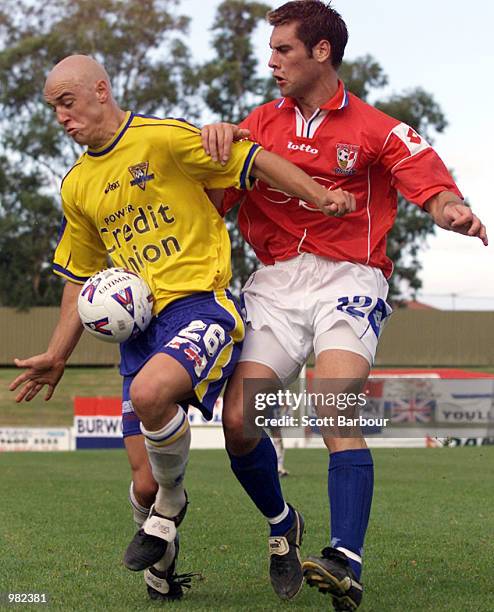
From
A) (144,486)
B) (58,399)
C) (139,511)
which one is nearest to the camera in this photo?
(144,486)

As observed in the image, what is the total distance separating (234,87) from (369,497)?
45.5 meters

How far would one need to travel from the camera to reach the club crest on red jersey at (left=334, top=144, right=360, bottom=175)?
18.6ft

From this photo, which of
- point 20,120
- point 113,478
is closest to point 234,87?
point 20,120

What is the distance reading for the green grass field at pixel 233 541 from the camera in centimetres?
574

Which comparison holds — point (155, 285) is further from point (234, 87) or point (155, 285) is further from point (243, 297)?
point (234, 87)

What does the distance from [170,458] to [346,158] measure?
1748mm

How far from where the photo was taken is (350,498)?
5.18m

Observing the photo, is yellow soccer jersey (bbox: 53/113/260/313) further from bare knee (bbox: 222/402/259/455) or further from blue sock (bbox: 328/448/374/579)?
blue sock (bbox: 328/448/374/579)

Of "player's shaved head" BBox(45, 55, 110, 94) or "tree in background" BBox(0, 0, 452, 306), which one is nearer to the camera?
"player's shaved head" BBox(45, 55, 110, 94)

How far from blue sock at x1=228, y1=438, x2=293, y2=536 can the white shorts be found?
0.42 meters

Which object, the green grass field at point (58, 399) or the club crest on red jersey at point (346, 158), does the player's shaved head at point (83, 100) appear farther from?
the green grass field at point (58, 399)

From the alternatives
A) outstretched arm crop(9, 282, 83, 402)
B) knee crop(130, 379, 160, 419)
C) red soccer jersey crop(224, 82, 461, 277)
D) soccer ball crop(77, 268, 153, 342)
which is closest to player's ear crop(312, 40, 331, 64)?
red soccer jersey crop(224, 82, 461, 277)

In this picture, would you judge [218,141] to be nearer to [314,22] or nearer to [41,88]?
[314,22]

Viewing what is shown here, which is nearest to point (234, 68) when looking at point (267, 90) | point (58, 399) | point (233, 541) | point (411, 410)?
point (267, 90)
